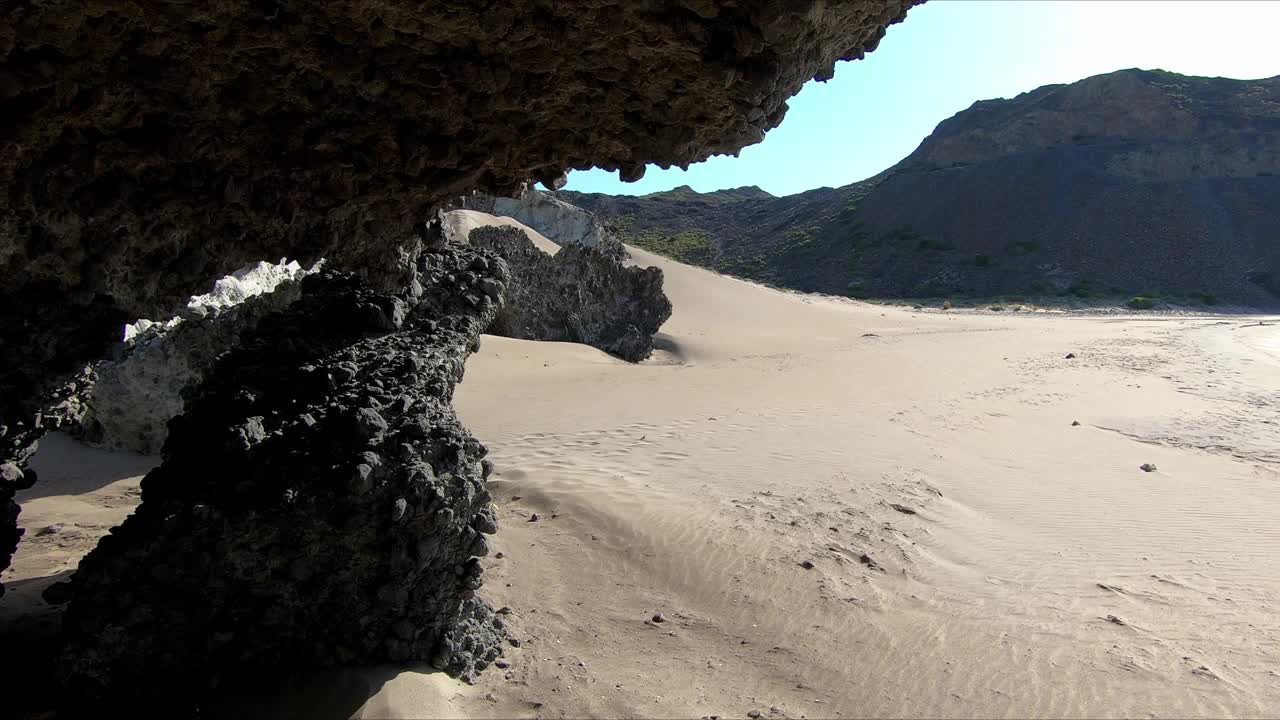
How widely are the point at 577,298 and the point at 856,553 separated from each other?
1115cm

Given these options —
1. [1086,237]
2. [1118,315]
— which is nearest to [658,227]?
[1086,237]

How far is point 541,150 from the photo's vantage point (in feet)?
10.8

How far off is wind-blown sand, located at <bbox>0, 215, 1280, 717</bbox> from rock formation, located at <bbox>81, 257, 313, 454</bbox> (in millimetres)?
281

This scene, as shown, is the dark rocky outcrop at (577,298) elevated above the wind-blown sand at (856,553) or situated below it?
above

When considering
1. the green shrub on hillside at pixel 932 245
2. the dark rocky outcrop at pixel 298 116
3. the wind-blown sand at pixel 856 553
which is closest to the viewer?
the dark rocky outcrop at pixel 298 116

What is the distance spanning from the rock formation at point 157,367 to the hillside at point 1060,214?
35917mm

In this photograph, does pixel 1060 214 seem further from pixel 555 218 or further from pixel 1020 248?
pixel 555 218

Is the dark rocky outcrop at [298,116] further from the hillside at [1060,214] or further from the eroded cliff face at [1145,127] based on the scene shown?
the eroded cliff face at [1145,127]

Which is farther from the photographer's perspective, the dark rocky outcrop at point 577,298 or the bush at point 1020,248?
the bush at point 1020,248

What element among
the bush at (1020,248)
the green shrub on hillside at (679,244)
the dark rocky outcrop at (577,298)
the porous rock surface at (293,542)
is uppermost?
the green shrub on hillside at (679,244)

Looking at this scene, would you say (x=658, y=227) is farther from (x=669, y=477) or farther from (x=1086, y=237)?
(x=669, y=477)

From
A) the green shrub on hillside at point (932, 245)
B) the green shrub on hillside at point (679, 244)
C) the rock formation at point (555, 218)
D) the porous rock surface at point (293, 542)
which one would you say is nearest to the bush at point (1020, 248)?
Answer: the green shrub on hillside at point (932, 245)

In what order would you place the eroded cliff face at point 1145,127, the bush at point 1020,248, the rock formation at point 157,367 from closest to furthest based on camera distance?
the rock formation at point 157,367 → the bush at point 1020,248 → the eroded cliff face at point 1145,127

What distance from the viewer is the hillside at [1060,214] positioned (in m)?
45.3
